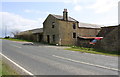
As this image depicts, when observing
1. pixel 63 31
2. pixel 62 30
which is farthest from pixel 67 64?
pixel 63 31

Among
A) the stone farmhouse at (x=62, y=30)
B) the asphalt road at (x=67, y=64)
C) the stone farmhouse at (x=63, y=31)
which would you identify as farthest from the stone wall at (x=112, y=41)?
the stone farmhouse at (x=62, y=30)

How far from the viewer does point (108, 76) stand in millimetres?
5711

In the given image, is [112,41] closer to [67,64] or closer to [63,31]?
[67,64]

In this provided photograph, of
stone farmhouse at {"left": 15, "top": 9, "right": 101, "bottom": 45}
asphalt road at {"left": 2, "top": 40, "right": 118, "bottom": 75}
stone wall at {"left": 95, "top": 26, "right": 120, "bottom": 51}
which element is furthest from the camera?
stone farmhouse at {"left": 15, "top": 9, "right": 101, "bottom": 45}

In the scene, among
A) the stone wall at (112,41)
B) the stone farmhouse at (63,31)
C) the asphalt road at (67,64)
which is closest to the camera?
the asphalt road at (67,64)

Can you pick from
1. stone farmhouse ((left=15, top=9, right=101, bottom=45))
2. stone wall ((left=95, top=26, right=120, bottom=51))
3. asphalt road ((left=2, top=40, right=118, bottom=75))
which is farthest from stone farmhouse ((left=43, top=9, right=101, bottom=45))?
asphalt road ((left=2, top=40, right=118, bottom=75))

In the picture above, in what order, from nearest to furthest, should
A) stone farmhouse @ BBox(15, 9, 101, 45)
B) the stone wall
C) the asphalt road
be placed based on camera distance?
the asphalt road < the stone wall < stone farmhouse @ BBox(15, 9, 101, 45)

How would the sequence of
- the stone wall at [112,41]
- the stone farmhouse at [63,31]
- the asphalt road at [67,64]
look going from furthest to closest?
the stone farmhouse at [63,31], the stone wall at [112,41], the asphalt road at [67,64]

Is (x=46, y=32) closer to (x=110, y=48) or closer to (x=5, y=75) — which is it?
(x=110, y=48)

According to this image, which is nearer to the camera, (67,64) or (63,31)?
(67,64)

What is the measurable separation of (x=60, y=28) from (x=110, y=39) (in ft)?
46.0

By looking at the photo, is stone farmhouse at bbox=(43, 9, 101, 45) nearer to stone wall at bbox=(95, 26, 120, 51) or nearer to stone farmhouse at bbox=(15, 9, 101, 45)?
stone farmhouse at bbox=(15, 9, 101, 45)

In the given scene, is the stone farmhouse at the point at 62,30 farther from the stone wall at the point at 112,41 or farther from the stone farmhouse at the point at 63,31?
the stone wall at the point at 112,41

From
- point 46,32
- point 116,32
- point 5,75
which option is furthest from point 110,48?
point 46,32
